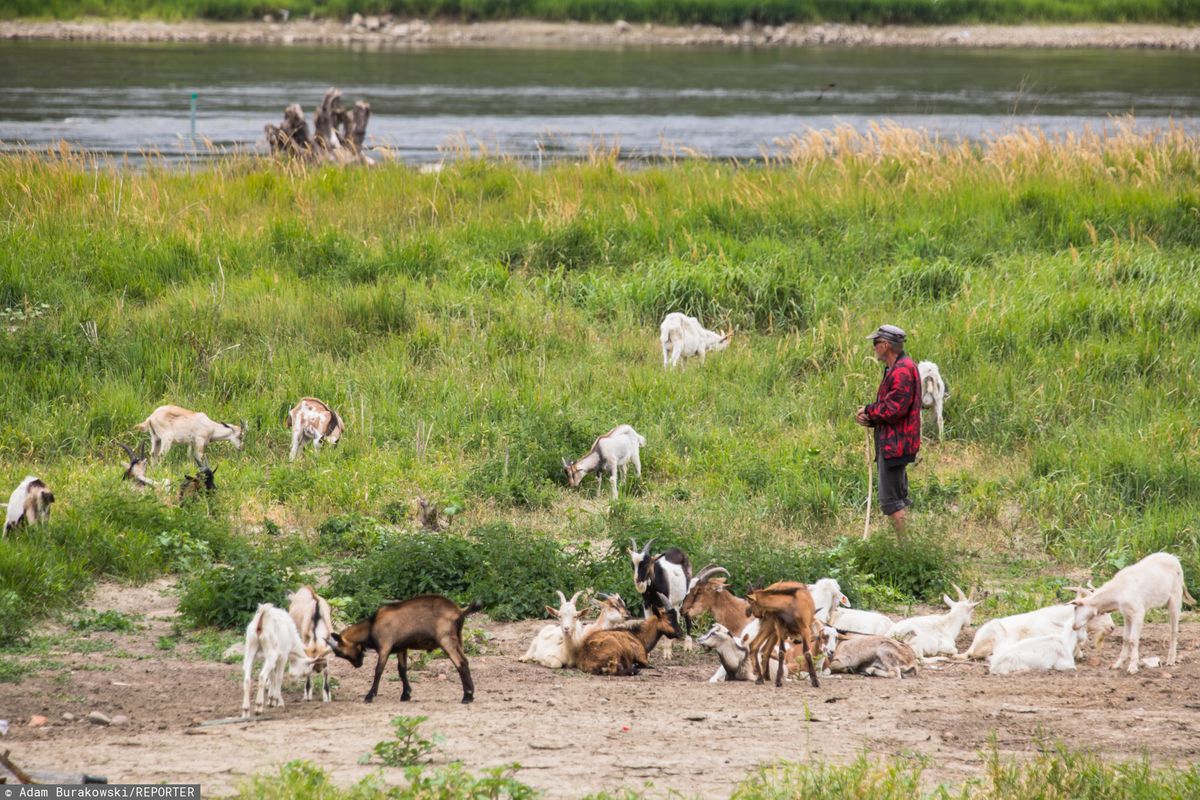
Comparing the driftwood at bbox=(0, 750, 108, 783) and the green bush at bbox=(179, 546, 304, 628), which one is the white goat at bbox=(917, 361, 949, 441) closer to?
the green bush at bbox=(179, 546, 304, 628)

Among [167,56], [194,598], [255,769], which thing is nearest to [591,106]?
[167,56]

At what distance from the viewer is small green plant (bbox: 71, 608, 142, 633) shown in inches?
340

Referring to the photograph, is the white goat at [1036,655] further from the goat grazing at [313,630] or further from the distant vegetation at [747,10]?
the distant vegetation at [747,10]

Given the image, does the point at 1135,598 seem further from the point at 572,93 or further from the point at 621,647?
the point at 572,93

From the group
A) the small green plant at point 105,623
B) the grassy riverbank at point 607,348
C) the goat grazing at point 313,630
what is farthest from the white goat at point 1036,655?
the small green plant at point 105,623

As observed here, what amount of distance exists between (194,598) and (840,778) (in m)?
4.49

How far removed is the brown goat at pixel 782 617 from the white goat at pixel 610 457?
3854 millimetres

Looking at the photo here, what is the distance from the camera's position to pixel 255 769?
598cm

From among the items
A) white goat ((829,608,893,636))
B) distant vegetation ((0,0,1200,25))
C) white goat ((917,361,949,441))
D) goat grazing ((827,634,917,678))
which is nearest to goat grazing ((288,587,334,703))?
goat grazing ((827,634,917,678))

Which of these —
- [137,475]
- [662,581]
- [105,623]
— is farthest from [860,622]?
[137,475]

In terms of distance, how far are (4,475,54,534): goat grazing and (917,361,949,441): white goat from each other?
7341 millimetres

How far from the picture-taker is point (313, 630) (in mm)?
7402

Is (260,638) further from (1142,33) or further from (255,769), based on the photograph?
(1142,33)

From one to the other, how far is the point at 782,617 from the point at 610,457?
4.19 meters
